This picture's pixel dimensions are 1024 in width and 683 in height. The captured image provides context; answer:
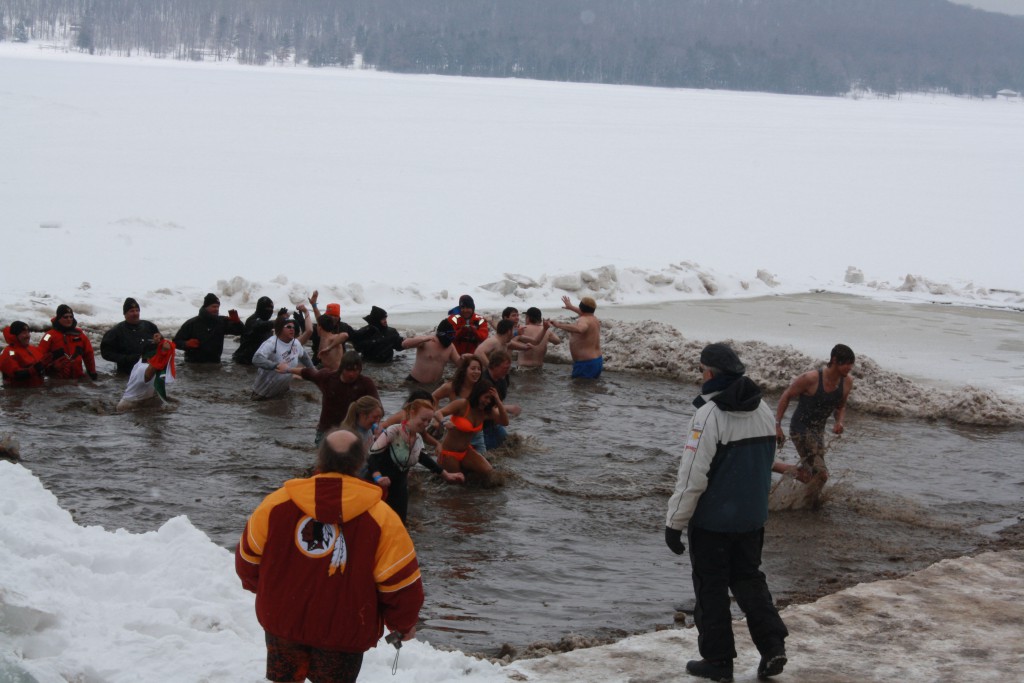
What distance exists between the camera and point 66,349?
11289mm

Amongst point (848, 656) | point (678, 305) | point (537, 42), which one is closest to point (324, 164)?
point (678, 305)

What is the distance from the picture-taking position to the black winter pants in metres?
4.95

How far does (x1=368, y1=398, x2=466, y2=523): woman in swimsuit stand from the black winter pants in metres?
2.29

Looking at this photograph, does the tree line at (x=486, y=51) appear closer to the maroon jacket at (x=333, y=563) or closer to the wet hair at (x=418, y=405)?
the wet hair at (x=418, y=405)

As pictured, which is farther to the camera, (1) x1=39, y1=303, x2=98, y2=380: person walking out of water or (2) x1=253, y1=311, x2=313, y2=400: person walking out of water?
(1) x1=39, y1=303, x2=98, y2=380: person walking out of water

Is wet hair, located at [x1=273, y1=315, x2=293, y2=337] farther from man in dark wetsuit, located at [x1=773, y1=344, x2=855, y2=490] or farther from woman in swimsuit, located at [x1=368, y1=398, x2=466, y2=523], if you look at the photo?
man in dark wetsuit, located at [x1=773, y1=344, x2=855, y2=490]

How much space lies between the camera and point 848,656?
5352 mm

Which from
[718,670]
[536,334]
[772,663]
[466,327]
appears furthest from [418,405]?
[536,334]

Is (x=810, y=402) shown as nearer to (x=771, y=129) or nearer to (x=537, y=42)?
(x=771, y=129)

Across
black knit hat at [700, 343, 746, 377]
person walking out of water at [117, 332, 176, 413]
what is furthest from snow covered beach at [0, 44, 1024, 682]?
person walking out of water at [117, 332, 176, 413]

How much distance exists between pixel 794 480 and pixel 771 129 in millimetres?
57971

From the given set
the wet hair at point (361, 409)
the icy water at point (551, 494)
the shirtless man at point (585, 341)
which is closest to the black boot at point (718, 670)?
the icy water at point (551, 494)

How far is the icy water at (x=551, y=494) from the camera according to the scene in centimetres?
668

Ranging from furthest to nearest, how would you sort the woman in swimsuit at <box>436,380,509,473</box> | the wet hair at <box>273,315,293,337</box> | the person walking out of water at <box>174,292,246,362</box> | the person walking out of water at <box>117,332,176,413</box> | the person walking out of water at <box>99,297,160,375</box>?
the person walking out of water at <box>174,292,246,362</box> → the person walking out of water at <box>99,297,160,375</box> → the wet hair at <box>273,315,293,337</box> → the person walking out of water at <box>117,332,176,413</box> → the woman in swimsuit at <box>436,380,509,473</box>
